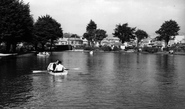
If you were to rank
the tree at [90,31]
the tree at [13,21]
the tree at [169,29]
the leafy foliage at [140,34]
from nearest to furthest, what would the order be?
1. the tree at [13,21]
2. the tree at [169,29]
3. the tree at [90,31]
4. the leafy foliage at [140,34]

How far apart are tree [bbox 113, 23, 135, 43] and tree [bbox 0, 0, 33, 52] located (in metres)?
104

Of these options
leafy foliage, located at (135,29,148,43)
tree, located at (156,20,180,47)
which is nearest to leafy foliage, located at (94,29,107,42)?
leafy foliage, located at (135,29,148,43)

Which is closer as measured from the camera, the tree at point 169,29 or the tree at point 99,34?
the tree at point 169,29

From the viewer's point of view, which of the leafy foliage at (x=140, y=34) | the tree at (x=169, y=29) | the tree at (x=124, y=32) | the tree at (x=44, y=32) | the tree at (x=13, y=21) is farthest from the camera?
the leafy foliage at (x=140, y=34)

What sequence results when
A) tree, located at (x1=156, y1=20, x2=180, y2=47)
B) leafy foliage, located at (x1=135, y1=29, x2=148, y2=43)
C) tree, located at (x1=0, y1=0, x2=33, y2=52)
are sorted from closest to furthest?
tree, located at (x1=0, y1=0, x2=33, y2=52), tree, located at (x1=156, y1=20, x2=180, y2=47), leafy foliage, located at (x1=135, y1=29, x2=148, y2=43)

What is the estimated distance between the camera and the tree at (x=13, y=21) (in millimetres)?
70312

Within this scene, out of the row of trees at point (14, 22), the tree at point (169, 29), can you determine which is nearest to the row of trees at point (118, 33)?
the tree at point (169, 29)

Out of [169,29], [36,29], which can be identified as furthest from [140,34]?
[36,29]

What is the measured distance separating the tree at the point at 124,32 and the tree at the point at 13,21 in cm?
10446

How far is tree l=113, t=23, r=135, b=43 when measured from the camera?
176637mm

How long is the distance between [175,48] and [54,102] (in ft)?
392

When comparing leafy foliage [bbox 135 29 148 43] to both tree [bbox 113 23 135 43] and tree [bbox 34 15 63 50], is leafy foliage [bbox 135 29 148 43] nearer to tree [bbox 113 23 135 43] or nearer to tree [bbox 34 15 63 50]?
tree [bbox 113 23 135 43]

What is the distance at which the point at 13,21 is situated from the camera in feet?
240

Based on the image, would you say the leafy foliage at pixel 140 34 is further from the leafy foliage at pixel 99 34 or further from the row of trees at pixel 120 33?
the leafy foliage at pixel 99 34
